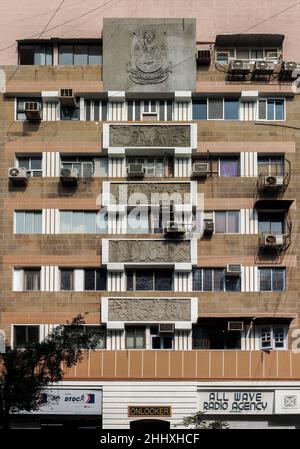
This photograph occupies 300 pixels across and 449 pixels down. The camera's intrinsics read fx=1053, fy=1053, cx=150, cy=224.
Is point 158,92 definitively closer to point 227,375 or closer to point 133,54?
point 133,54

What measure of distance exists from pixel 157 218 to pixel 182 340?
5022mm

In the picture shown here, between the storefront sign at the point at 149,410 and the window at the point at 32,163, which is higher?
the window at the point at 32,163

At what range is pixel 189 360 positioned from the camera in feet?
133

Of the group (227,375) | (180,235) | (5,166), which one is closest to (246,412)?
(227,375)

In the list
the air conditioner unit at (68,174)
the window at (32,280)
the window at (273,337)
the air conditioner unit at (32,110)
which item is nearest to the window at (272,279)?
the window at (273,337)

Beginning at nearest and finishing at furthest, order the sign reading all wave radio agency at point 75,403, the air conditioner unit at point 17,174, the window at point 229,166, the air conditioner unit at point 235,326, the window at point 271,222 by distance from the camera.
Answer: the sign reading all wave radio agency at point 75,403 → the air conditioner unit at point 235,326 → the air conditioner unit at point 17,174 → the window at point 271,222 → the window at point 229,166

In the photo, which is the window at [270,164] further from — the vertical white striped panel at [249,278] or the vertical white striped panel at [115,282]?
the vertical white striped panel at [115,282]

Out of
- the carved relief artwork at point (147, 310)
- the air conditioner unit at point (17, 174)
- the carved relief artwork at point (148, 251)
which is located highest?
the air conditioner unit at point (17, 174)

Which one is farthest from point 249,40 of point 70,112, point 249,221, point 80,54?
point 70,112

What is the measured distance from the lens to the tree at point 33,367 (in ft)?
108

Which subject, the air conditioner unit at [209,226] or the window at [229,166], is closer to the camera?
the air conditioner unit at [209,226]

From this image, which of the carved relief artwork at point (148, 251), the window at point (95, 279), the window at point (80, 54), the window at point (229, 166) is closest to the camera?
the carved relief artwork at point (148, 251)

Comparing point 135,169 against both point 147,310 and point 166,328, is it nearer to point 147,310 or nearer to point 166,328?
point 147,310

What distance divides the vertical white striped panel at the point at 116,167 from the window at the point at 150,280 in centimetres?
400
